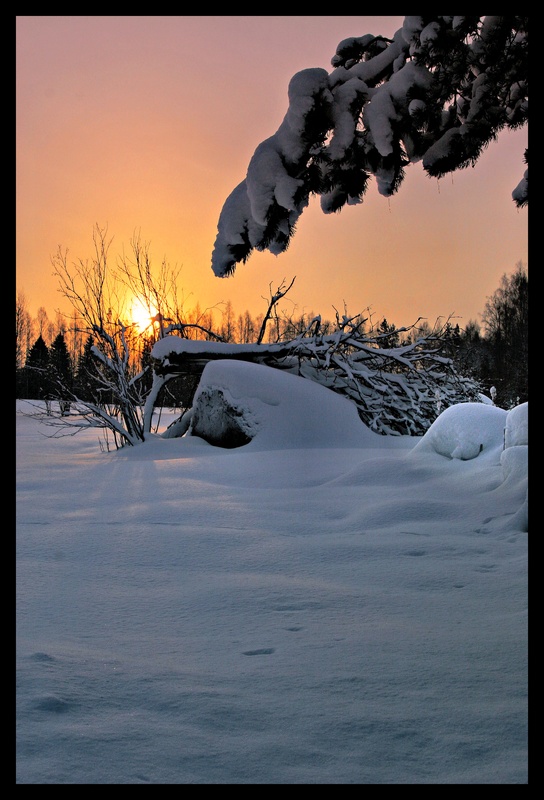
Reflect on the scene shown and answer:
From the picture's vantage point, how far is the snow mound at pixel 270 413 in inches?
293

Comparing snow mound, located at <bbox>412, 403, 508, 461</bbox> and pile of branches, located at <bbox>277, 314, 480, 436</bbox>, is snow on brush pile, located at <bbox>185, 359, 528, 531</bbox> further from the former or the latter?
pile of branches, located at <bbox>277, 314, 480, 436</bbox>

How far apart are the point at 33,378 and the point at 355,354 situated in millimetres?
31240

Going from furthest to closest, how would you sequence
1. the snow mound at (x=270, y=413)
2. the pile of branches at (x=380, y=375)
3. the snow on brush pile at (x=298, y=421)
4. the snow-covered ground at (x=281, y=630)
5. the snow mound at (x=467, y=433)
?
the pile of branches at (x=380, y=375) → the snow mound at (x=270, y=413) → the snow on brush pile at (x=298, y=421) → the snow mound at (x=467, y=433) → the snow-covered ground at (x=281, y=630)

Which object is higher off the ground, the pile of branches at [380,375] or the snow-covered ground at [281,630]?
the pile of branches at [380,375]

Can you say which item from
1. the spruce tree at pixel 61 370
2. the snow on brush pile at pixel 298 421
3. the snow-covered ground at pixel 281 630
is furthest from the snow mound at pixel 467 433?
the spruce tree at pixel 61 370

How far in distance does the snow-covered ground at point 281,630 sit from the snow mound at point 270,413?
2.39 metres

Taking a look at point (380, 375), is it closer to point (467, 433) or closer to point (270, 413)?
point (270, 413)

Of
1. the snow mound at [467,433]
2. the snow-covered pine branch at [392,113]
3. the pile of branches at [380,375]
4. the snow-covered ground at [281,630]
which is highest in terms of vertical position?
the snow-covered pine branch at [392,113]

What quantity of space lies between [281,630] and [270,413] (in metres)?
5.58

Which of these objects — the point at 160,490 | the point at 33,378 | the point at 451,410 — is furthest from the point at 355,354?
the point at 33,378

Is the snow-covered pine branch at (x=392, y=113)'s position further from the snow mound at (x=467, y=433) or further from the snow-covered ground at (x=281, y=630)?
the snow mound at (x=467, y=433)

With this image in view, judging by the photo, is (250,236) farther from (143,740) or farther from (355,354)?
(355,354)

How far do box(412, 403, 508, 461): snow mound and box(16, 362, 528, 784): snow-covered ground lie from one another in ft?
0.99

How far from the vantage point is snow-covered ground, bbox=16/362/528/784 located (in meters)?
1.31
